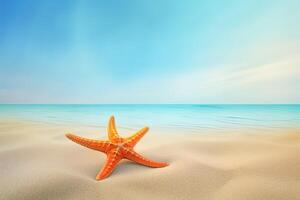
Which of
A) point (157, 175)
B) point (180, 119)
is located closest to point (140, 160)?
point (157, 175)

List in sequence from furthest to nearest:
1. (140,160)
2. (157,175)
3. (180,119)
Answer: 1. (180,119)
2. (140,160)
3. (157,175)

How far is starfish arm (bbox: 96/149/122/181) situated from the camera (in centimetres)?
199

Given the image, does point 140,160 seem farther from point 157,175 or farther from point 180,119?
point 180,119

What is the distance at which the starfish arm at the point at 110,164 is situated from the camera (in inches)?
Answer: 78.4

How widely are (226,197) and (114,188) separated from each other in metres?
1.09

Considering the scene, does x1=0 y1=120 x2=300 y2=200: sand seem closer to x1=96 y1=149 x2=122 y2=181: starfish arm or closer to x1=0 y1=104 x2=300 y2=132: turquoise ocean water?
x1=96 y1=149 x2=122 y2=181: starfish arm

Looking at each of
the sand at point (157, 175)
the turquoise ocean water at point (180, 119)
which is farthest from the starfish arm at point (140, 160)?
the turquoise ocean water at point (180, 119)

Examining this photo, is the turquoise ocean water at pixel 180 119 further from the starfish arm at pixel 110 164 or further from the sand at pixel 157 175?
the starfish arm at pixel 110 164

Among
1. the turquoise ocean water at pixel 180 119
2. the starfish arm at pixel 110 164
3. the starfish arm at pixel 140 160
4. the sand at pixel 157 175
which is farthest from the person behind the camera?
the turquoise ocean water at pixel 180 119

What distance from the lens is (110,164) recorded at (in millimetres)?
2131

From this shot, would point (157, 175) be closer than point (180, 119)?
Yes

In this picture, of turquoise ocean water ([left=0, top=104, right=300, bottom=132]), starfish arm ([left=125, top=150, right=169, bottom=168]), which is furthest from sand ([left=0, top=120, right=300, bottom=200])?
turquoise ocean water ([left=0, top=104, right=300, bottom=132])

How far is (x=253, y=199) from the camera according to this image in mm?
1611

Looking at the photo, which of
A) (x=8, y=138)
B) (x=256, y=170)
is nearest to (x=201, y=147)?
(x=256, y=170)
